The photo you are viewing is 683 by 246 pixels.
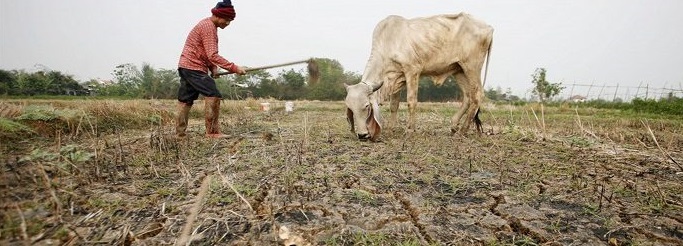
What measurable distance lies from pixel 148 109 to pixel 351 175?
5.09m

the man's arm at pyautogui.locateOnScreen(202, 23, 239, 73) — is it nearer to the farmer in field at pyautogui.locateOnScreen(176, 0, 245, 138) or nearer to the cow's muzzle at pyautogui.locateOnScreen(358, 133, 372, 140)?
the farmer in field at pyautogui.locateOnScreen(176, 0, 245, 138)

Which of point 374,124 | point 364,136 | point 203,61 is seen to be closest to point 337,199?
point 364,136

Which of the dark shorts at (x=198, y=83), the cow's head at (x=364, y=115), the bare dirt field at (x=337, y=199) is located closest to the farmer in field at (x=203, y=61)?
the dark shorts at (x=198, y=83)

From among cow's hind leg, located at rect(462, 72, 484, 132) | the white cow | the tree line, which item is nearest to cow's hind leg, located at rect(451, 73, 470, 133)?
the white cow

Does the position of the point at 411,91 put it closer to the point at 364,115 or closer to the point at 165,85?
the point at 364,115

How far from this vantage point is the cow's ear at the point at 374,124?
4.23 m

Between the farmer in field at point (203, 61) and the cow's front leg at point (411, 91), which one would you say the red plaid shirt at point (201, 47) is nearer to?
the farmer in field at point (203, 61)

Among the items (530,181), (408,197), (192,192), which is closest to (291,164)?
(192,192)

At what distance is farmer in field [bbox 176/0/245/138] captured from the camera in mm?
3977

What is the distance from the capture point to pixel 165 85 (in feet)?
137

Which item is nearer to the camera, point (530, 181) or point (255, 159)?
point (530, 181)

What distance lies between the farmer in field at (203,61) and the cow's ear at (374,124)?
5.86 feet

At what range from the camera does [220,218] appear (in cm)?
173

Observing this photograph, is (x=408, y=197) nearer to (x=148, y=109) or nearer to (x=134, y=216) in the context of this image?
(x=134, y=216)
